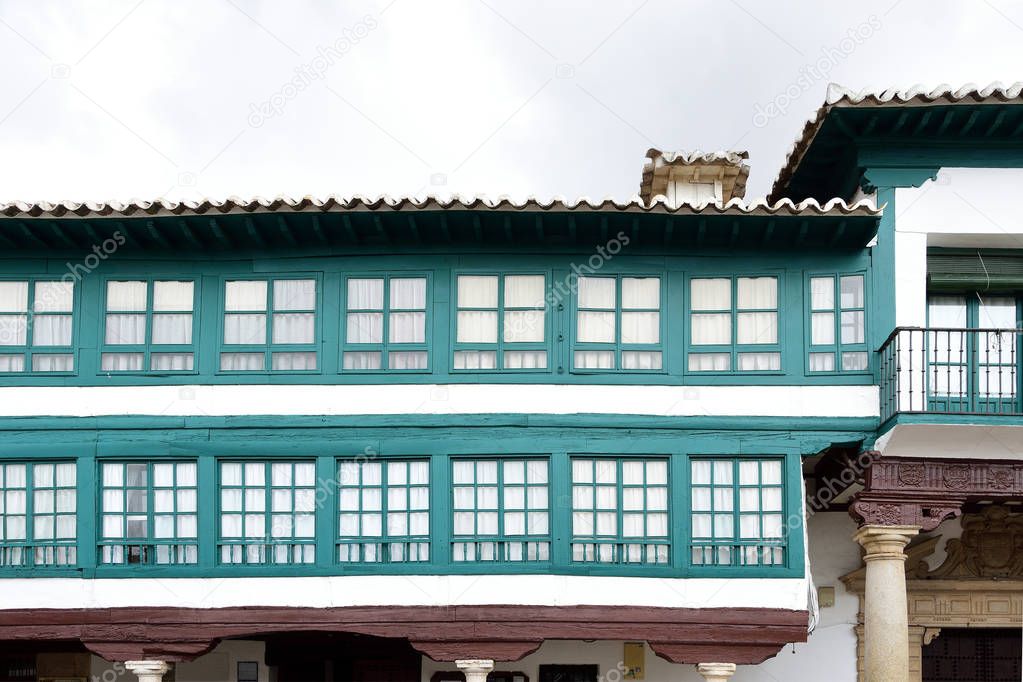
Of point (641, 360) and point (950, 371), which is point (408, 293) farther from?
point (950, 371)

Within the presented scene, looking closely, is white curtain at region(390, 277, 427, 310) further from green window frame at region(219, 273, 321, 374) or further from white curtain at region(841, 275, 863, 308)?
white curtain at region(841, 275, 863, 308)

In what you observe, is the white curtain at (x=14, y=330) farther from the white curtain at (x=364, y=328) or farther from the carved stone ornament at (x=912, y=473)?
the carved stone ornament at (x=912, y=473)

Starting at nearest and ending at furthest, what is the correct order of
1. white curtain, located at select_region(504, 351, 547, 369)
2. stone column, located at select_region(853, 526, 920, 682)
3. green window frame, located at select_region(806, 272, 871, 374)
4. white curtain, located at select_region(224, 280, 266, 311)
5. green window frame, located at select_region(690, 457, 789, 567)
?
stone column, located at select_region(853, 526, 920, 682) < green window frame, located at select_region(690, 457, 789, 567) < green window frame, located at select_region(806, 272, 871, 374) < white curtain, located at select_region(504, 351, 547, 369) < white curtain, located at select_region(224, 280, 266, 311)

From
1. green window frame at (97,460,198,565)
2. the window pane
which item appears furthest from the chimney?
green window frame at (97,460,198,565)

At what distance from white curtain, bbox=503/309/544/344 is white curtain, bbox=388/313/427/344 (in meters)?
0.78

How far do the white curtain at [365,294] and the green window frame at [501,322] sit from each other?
72cm

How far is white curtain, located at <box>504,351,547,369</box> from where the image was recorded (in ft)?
39.9

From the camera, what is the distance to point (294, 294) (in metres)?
12.4

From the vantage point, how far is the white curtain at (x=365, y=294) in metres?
12.3

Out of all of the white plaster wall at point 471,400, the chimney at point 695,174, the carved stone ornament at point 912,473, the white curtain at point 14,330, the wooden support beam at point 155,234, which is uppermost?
the chimney at point 695,174

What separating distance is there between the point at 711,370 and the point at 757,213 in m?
1.54

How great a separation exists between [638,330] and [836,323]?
184cm

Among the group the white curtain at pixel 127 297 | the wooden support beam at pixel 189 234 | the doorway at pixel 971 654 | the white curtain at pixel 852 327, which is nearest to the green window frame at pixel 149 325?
the white curtain at pixel 127 297

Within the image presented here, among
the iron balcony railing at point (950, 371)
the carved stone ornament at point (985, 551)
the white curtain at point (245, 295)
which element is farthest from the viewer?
the carved stone ornament at point (985, 551)
